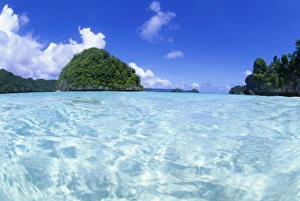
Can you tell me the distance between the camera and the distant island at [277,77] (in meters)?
A: 40.3

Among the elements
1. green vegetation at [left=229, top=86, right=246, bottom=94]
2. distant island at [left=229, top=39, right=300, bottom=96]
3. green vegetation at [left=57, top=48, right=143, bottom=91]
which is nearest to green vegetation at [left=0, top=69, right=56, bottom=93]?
green vegetation at [left=57, top=48, right=143, bottom=91]

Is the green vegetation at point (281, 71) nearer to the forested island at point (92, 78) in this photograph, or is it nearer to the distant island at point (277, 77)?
the distant island at point (277, 77)

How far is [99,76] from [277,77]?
136ft

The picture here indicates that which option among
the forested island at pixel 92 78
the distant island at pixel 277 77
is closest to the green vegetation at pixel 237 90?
the distant island at pixel 277 77

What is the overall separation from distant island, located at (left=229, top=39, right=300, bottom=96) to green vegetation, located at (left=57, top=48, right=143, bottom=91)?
98.3 feet

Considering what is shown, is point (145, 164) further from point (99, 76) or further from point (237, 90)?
point (237, 90)

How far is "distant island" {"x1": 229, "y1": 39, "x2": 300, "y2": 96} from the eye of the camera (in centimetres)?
4031

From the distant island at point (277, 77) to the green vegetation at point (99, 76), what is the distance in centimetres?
2997

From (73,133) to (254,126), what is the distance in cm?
337

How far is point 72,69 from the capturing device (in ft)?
207

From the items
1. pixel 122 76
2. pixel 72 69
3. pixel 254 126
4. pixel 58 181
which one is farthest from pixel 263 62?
pixel 58 181

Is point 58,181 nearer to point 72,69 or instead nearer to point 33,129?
point 33,129

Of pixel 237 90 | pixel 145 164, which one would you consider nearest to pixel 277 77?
pixel 237 90

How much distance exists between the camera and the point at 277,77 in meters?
47.7
